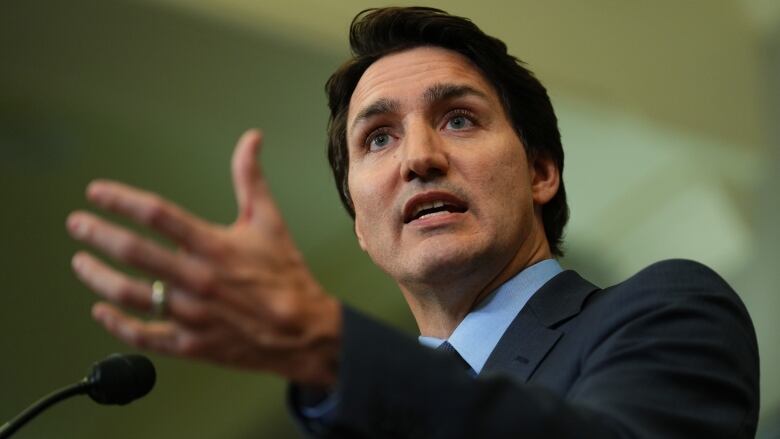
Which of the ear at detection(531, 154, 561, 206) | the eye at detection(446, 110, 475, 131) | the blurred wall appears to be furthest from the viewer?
the blurred wall

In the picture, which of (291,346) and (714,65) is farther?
(714,65)

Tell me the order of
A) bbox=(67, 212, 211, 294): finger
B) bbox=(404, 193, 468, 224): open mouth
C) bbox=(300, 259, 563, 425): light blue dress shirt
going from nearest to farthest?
bbox=(67, 212, 211, 294): finger → bbox=(300, 259, 563, 425): light blue dress shirt → bbox=(404, 193, 468, 224): open mouth

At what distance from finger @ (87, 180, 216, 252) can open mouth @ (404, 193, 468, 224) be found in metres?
0.92

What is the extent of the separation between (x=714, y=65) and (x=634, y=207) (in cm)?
Result: 82

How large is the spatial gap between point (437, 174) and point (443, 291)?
197mm

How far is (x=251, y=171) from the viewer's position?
1032 mm

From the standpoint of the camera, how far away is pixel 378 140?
207cm

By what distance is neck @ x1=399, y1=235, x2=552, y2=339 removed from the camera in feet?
6.13

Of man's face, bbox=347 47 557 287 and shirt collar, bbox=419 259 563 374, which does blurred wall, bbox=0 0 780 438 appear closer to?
man's face, bbox=347 47 557 287

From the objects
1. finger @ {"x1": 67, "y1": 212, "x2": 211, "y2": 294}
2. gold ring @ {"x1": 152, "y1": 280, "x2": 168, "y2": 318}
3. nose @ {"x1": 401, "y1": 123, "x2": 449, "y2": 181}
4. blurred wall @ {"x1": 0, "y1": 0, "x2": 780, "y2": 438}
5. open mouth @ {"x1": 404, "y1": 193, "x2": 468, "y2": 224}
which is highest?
finger @ {"x1": 67, "y1": 212, "x2": 211, "y2": 294}

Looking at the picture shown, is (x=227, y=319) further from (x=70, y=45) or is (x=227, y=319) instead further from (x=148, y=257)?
(x=70, y=45)

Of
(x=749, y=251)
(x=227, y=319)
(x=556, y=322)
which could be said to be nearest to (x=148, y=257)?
(x=227, y=319)

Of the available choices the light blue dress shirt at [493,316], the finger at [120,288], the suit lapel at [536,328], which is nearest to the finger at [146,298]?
the finger at [120,288]

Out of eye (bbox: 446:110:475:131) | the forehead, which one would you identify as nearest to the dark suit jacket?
eye (bbox: 446:110:475:131)
